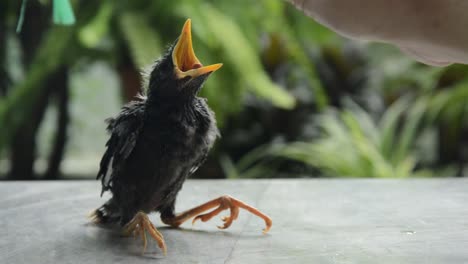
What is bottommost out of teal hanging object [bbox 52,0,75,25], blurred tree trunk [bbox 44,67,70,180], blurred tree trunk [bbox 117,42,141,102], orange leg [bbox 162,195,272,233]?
blurred tree trunk [bbox 44,67,70,180]

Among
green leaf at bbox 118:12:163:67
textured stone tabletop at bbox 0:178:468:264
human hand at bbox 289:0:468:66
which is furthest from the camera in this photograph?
green leaf at bbox 118:12:163:67

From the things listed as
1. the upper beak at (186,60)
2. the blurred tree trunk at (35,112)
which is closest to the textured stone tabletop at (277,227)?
the upper beak at (186,60)

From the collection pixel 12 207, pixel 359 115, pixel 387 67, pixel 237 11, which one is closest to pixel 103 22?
pixel 237 11

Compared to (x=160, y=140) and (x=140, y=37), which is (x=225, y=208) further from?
(x=140, y=37)

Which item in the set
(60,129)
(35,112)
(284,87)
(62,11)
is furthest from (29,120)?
(62,11)

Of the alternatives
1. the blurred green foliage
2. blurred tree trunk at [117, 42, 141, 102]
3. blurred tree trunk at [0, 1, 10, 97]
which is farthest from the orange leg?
blurred tree trunk at [0, 1, 10, 97]

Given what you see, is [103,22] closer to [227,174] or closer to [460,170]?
[227,174]

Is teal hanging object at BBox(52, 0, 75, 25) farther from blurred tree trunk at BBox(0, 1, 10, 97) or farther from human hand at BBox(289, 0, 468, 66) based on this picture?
blurred tree trunk at BBox(0, 1, 10, 97)

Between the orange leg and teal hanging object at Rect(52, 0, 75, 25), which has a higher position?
teal hanging object at Rect(52, 0, 75, 25)
